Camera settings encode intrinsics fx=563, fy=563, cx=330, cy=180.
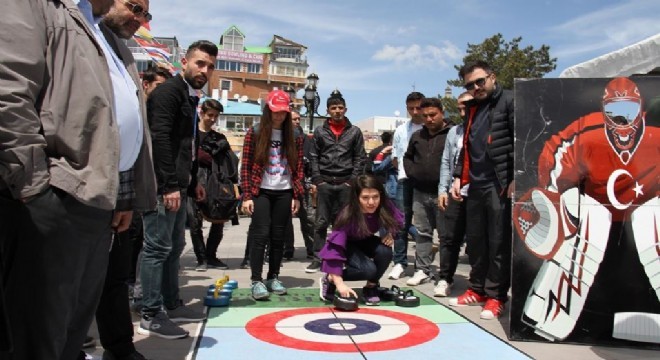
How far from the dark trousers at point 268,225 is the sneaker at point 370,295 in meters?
0.83

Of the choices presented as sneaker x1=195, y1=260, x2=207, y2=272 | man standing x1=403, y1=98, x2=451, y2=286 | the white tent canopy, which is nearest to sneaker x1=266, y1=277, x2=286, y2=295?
man standing x1=403, y1=98, x2=451, y2=286

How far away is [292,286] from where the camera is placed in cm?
564

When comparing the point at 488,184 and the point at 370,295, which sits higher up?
the point at 488,184

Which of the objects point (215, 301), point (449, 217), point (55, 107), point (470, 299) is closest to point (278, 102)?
point (215, 301)

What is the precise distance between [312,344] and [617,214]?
2105mm

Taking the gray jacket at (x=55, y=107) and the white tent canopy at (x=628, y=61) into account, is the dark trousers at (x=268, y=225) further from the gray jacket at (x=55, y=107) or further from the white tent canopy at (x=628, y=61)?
the white tent canopy at (x=628, y=61)

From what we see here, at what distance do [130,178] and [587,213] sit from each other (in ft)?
9.12

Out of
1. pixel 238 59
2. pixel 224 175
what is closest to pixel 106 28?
Answer: pixel 224 175

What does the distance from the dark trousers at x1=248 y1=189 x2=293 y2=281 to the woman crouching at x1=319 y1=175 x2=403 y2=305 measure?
44cm

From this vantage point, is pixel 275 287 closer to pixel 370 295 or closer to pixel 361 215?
pixel 370 295

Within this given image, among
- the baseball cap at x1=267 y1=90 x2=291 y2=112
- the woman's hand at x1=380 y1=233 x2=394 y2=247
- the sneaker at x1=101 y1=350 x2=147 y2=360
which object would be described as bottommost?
the sneaker at x1=101 y1=350 x2=147 y2=360

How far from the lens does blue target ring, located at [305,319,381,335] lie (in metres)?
3.89

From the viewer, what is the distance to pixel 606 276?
3.57 meters

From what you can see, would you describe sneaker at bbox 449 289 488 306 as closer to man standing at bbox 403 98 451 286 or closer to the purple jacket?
the purple jacket
